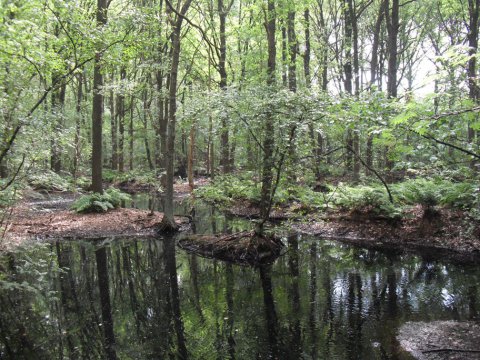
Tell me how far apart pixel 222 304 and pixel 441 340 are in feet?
12.7

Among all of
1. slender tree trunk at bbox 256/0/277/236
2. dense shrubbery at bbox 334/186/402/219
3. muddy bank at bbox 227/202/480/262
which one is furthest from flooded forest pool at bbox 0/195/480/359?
dense shrubbery at bbox 334/186/402/219

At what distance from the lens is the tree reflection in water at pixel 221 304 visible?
18.5 ft

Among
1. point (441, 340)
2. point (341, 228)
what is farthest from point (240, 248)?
point (441, 340)

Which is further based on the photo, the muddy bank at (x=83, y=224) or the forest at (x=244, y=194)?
the muddy bank at (x=83, y=224)

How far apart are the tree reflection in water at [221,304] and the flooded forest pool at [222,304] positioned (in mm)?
22

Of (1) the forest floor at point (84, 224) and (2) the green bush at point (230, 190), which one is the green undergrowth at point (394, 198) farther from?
(1) the forest floor at point (84, 224)

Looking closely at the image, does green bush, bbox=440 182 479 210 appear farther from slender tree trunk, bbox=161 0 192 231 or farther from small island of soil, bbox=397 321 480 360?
slender tree trunk, bbox=161 0 192 231

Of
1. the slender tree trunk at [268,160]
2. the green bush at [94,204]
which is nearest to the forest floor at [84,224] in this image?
the green bush at [94,204]

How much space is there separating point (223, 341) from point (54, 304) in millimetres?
3673

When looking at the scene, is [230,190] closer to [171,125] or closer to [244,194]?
[244,194]

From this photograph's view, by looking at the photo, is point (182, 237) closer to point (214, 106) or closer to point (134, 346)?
point (214, 106)

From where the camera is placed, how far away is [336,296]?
300 inches

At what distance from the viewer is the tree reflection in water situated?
5.64 metres

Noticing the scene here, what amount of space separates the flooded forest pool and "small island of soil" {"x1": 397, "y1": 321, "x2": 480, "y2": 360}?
0.20m
